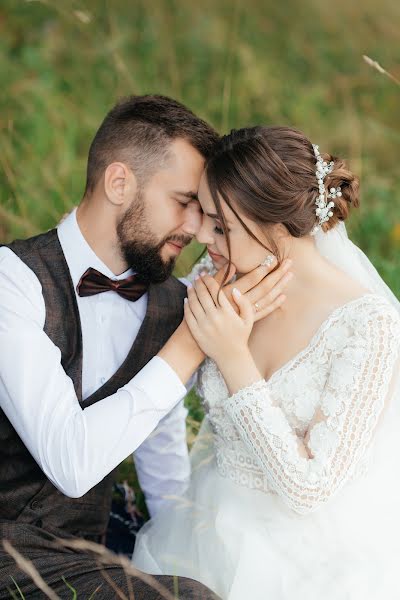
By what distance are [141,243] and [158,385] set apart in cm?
59

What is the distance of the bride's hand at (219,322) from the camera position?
8.31ft

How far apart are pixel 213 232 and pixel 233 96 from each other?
11.2 feet

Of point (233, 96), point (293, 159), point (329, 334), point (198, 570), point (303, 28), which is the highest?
point (303, 28)

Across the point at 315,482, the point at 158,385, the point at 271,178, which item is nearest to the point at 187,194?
the point at 271,178

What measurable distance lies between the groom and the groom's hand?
0.01 m

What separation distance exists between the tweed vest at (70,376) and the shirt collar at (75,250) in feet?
0.13

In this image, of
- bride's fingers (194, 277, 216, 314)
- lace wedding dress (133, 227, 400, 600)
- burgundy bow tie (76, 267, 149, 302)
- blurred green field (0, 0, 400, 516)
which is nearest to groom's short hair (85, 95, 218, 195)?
burgundy bow tie (76, 267, 149, 302)

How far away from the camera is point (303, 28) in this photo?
6.88 metres

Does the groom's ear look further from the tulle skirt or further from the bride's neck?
the tulle skirt

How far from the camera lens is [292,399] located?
2.57 metres

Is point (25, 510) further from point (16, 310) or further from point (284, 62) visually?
point (284, 62)

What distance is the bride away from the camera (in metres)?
2.38

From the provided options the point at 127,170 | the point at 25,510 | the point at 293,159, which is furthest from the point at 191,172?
the point at 25,510

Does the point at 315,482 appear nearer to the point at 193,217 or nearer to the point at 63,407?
the point at 63,407
